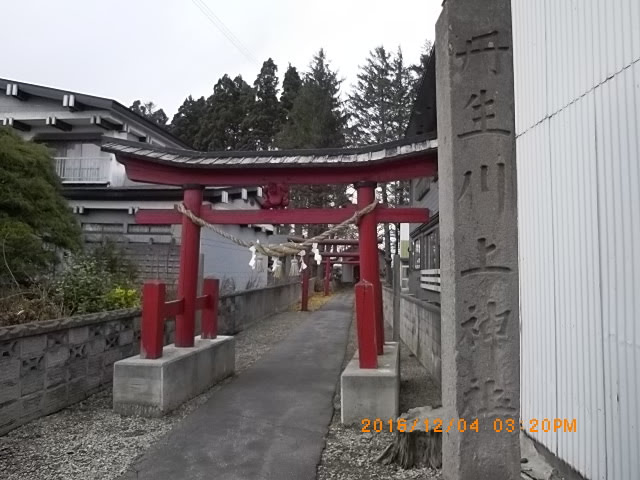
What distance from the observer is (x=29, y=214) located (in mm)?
9414

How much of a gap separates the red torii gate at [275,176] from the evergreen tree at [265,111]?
97.2 ft

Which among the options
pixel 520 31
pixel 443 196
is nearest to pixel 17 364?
pixel 443 196

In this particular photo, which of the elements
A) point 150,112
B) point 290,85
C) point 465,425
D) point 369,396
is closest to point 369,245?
point 369,396

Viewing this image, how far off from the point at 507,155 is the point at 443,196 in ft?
1.66

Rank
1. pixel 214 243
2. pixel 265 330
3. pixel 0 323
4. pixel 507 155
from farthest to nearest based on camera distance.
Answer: pixel 214 243 → pixel 265 330 → pixel 0 323 → pixel 507 155

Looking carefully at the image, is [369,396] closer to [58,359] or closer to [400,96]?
[58,359]

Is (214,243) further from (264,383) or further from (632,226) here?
(632,226)

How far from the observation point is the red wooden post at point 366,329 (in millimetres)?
5758

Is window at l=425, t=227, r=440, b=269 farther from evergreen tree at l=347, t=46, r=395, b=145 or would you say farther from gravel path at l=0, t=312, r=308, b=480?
evergreen tree at l=347, t=46, r=395, b=145

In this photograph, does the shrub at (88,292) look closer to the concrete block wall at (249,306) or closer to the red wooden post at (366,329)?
the concrete block wall at (249,306)

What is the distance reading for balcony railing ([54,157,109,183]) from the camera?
19453 millimetres

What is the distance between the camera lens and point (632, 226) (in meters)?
3.26

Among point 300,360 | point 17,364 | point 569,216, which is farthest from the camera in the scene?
point 300,360

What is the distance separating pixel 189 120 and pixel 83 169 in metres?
23.0
